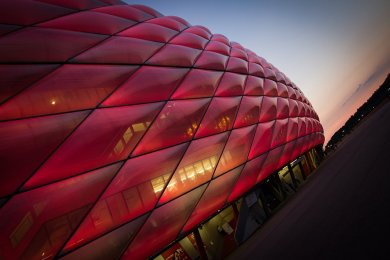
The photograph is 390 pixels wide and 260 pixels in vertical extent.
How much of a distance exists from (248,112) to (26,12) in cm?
860

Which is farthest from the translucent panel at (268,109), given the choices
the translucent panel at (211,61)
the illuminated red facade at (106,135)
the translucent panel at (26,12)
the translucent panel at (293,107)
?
the translucent panel at (26,12)

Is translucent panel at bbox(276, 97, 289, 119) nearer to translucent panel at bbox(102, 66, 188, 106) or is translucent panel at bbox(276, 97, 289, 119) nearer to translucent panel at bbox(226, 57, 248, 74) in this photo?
translucent panel at bbox(226, 57, 248, 74)

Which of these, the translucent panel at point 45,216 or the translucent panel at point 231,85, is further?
the translucent panel at point 231,85

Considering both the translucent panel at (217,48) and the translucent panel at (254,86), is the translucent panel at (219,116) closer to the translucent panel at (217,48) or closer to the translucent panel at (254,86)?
A: the translucent panel at (254,86)

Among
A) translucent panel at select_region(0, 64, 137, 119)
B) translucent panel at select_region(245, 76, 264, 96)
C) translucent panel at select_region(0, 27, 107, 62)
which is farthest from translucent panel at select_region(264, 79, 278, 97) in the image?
translucent panel at select_region(0, 27, 107, 62)

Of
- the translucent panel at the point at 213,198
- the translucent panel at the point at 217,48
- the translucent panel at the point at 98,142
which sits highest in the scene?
the translucent panel at the point at 217,48

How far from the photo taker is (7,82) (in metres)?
4.72

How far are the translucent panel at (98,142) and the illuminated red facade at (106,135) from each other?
2cm

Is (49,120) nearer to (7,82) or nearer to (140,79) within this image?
(7,82)

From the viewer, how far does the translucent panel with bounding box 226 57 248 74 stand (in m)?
11.0

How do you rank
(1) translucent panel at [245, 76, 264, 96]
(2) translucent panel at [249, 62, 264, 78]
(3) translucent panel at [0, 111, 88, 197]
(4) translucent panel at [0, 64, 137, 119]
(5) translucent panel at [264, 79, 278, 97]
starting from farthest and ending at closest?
(5) translucent panel at [264, 79, 278, 97]
(2) translucent panel at [249, 62, 264, 78]
(1) translucent panel at [245, 76, 264, 96]
(4) translucent panel at [0, 64, 137, 119]
(3) translucent panel at [0, 111, 88, 197]

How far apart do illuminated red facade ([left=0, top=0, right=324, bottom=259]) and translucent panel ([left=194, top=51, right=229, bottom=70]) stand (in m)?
0.12

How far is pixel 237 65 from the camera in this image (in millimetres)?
11555

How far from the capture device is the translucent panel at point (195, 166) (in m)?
6.30
